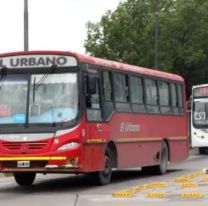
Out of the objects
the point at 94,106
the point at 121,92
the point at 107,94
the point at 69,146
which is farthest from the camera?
the point at 121,92

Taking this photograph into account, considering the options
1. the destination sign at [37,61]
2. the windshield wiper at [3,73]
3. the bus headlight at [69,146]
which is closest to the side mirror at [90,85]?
the destination sign at [37,61]

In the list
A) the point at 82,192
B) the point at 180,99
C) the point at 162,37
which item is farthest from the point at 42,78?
the point at 162,37

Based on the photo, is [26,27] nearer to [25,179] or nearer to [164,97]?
[164,97]

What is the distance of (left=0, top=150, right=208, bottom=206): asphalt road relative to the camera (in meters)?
14.0

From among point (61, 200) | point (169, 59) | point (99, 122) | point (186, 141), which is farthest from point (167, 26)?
point (61, 200)

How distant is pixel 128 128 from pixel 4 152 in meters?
4.12

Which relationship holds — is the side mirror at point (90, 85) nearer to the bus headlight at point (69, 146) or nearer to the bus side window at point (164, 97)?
the bus headlight at point (69, 146)

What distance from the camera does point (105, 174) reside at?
58.3 feet

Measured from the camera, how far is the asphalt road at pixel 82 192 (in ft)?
46.1

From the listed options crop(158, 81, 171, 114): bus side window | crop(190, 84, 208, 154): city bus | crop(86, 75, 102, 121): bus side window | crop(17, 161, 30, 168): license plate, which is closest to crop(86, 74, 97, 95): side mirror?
crop(86, 75, 102, 121): bus side window

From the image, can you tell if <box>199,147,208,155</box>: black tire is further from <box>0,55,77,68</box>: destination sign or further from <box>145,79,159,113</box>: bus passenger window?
<box>0,55,77,68</box>: destination sign

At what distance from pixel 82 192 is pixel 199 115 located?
67.6 ft

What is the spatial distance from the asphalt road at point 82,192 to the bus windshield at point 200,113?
13.9 m

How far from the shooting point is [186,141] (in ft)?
81.4
